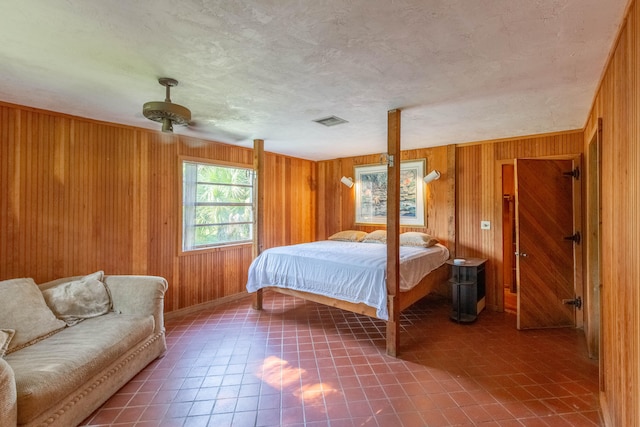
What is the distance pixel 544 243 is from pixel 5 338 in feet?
16.2

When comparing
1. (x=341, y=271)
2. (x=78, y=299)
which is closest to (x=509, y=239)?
(x=341, y=271)

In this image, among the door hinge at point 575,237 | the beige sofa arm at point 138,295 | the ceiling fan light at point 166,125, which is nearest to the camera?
the ceiling fan light at point 166,125

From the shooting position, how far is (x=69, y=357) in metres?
1.82

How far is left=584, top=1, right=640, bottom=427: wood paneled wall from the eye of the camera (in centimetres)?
123

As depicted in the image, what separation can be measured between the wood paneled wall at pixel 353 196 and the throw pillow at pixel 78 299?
151 inches

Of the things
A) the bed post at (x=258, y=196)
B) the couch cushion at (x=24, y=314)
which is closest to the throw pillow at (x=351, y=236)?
the bed post at (x=258, y=196)

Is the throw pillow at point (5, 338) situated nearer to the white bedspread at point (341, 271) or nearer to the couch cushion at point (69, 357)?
the couch cushion at point (69, 357)

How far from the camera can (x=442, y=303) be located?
4191mm

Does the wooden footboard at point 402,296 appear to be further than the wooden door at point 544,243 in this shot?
No

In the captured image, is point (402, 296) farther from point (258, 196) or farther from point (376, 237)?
point (258, 196)

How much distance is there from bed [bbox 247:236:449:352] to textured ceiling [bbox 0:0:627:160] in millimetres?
1588

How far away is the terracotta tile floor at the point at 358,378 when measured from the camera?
1905mm

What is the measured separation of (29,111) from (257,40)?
2.65 metres

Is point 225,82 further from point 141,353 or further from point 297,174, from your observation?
point 297,174
